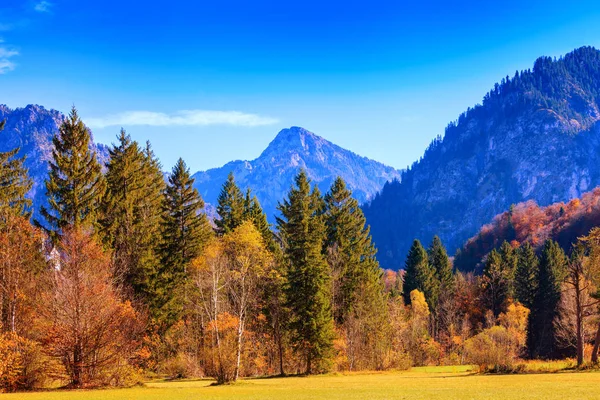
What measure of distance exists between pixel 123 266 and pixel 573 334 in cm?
5676

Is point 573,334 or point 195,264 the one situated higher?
point 195,264

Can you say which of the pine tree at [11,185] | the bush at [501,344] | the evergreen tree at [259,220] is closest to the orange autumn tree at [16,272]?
the pine tree at [11,185]

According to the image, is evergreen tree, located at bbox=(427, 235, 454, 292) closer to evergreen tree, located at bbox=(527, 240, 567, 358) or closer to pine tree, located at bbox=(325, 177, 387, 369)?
evergreen tree, located at bbox=(527, 240, 567, 358)

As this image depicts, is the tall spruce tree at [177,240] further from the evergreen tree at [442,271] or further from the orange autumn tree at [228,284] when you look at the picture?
the evergreen tree at [442,271]

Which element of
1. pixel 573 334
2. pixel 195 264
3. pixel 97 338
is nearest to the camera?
pixel 97 338

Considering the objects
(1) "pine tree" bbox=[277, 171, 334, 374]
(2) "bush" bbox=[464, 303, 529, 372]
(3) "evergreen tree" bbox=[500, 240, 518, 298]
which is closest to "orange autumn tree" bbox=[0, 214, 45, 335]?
(1) "pine tree" bbox=[277, 171, 334, 374]

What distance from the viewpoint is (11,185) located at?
39750mm

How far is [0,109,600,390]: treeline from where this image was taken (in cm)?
3538

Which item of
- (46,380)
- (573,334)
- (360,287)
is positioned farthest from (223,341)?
(573,334)

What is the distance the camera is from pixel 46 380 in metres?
35.6

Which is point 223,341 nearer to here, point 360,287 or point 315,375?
point 315,375

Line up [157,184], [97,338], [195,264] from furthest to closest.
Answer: [157,184]
[195,264]
[97,338]

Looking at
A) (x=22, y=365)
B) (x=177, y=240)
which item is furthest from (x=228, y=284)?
(x=22, y=365)

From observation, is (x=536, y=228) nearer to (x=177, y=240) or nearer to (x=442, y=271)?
(x=442, y=271)
